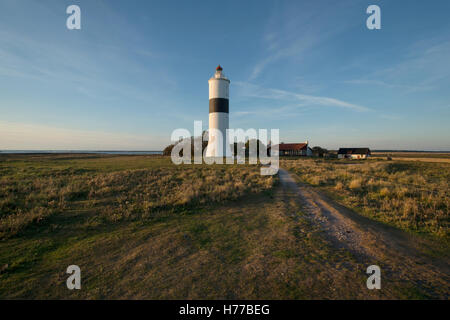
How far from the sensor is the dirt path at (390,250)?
372cm

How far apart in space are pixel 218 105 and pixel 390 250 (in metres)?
31.5

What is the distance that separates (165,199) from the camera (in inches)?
388

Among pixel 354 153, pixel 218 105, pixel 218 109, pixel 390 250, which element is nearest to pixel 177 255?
pixel 390 250

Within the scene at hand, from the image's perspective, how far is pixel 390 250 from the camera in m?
4.94

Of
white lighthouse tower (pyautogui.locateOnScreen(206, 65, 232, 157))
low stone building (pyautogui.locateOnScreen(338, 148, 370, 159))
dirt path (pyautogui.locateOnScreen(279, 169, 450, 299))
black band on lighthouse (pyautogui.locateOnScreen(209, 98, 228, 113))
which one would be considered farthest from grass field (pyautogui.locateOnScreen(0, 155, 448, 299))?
low stone building (pyautogui.locateOnScreen(338, 148, 370, 159))

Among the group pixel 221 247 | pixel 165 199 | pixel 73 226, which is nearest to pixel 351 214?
pixel 221 247

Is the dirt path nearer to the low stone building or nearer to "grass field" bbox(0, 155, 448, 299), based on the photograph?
"grass field" bbox(0, 155, 448, 299)

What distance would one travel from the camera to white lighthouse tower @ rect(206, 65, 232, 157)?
33.4m

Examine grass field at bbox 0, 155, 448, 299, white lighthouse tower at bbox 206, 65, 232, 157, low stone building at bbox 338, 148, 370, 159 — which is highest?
white lighthouse tower at bbox 206, 65, 232, 157

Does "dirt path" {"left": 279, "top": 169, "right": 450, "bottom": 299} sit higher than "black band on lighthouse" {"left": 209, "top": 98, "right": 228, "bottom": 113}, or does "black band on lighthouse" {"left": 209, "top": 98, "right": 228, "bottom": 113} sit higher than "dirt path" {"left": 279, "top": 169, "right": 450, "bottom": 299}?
"black band on lighthouse" {"left": 209, "top": 98, "right": 228, "bottom": 113}

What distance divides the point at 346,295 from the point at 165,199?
843cm

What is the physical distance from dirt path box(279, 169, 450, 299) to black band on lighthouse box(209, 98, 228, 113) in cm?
2820

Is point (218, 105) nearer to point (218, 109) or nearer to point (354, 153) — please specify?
point (218, 109)
